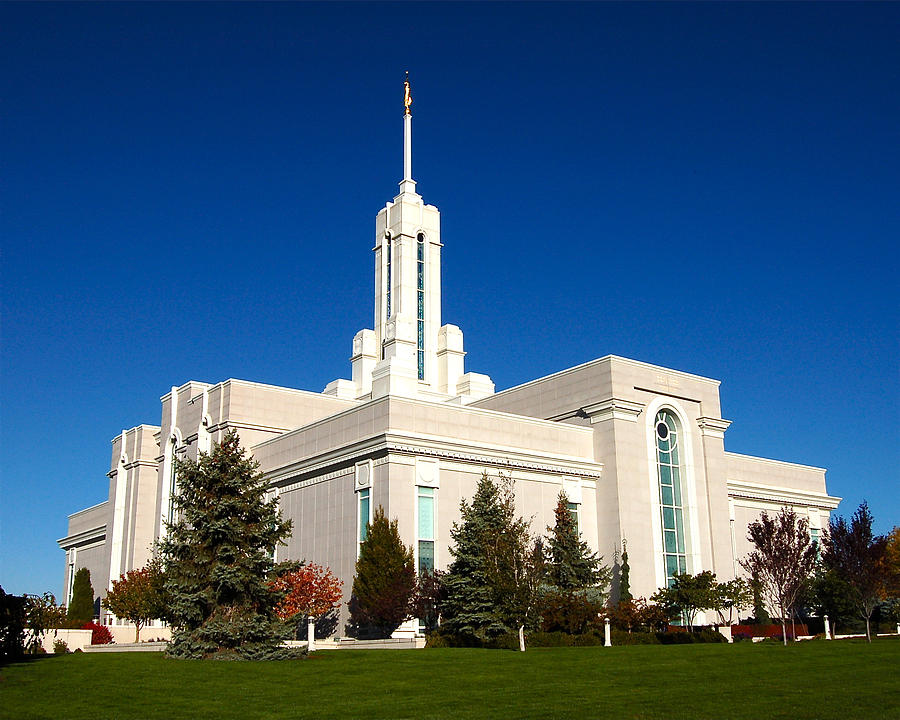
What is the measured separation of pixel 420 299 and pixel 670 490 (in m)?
20.5

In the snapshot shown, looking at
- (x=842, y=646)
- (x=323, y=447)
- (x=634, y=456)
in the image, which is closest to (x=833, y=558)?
(x=842, y=646)

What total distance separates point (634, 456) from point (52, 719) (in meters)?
33.3

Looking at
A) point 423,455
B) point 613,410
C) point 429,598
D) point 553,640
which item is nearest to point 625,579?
point 613,410

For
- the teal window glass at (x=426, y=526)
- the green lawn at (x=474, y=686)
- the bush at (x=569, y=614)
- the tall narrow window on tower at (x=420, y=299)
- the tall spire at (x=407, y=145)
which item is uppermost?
→ the tall spire at (x=407, y=145)

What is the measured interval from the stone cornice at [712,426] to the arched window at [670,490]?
1.59 metres

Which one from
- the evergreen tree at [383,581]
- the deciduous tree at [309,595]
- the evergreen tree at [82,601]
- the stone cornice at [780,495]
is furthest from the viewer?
the evergreen tree at [82,601]

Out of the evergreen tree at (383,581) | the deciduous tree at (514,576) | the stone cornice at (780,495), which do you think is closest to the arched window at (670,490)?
the stone cornice at (780,495)

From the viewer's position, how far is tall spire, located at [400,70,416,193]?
60.3 metres

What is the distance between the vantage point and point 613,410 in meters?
43.4

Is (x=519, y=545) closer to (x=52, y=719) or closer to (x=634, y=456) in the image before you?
(x=634, y=456)

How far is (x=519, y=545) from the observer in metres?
30.4

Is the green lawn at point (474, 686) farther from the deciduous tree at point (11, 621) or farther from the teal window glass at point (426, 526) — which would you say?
the teal window glass at point (426, 526)

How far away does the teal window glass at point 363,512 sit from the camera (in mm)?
37500

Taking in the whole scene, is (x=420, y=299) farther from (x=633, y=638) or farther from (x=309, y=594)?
(x=633, y=638)
